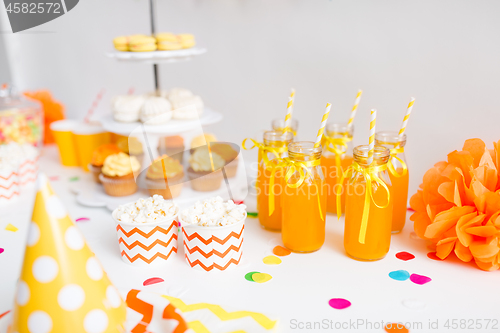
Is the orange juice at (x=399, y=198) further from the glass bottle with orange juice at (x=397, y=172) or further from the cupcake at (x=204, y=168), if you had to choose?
the cupcake at (x=204, y=168)

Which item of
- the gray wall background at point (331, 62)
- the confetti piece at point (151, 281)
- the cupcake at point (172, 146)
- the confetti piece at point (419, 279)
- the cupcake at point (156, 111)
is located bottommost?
the confetti piece at point (151, 281)

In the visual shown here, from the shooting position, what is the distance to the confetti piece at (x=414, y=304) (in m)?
0.76

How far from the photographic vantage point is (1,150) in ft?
4.49

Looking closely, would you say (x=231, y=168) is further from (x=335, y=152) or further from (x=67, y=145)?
(x=67, y=145)

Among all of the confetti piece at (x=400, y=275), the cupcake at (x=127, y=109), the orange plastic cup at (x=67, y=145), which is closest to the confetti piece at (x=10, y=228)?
the cupcake at (x=127, y=109)

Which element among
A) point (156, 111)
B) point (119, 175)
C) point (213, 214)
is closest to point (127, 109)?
point (156, 111)

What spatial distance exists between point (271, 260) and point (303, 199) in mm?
143

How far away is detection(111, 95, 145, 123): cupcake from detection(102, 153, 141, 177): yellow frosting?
4.3 inches

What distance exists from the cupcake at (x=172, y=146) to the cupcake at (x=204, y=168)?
0.12ft

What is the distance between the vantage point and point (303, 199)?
93 centimetres

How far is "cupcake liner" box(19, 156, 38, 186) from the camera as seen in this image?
134cm

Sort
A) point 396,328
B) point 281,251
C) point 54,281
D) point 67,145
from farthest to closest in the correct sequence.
Result: point 67,145 < point 281,251 < point 396,328 < point 54,281

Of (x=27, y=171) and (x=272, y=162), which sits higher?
(x=272, y=162)

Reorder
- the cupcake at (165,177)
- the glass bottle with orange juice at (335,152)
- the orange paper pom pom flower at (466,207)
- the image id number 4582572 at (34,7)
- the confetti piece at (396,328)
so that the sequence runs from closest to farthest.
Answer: the confetti piece at (396,328) < the orange paper pom pom flower at (466,207) < the glass bottle with orange juice at (335,152) < the cupcake at (165,177) < the image id number 4582572 at (34,7)
